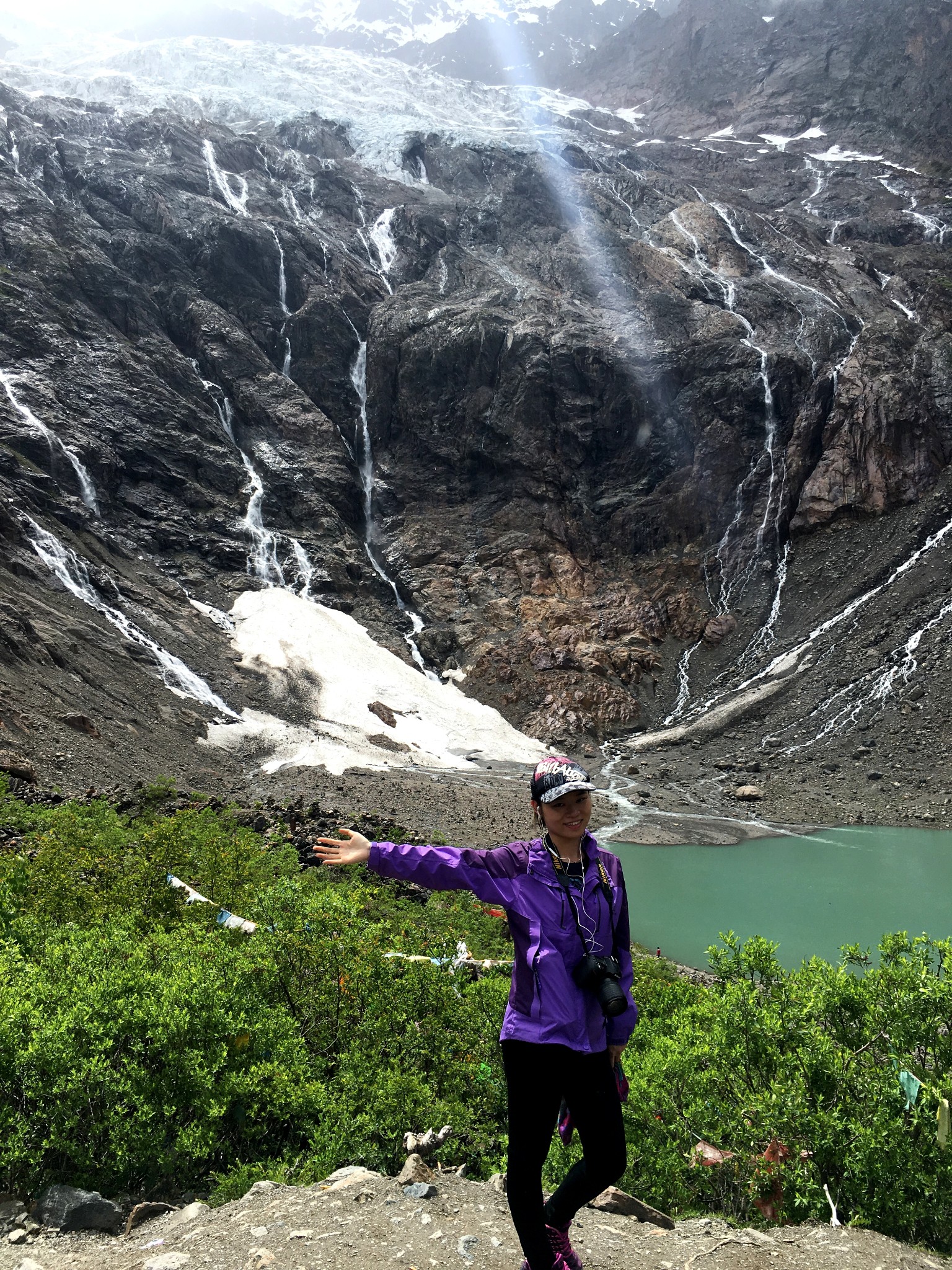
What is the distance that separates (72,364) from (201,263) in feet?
59.9

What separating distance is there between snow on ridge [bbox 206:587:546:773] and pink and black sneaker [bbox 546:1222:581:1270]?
2424cm

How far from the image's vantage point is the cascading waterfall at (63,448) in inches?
1667

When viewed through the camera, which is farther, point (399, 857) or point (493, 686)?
point (493, 686)

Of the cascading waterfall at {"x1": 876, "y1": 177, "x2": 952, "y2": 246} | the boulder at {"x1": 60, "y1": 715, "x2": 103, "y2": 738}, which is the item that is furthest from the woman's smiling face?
the cascading waterfall at {"x1": 876, "y1": 177, "x2": 952, "y2": 246}

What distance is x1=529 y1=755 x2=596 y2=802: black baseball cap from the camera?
338 cm

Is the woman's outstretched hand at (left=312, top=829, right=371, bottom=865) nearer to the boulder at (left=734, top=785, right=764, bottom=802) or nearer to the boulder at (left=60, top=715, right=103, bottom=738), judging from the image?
the boulder at (left=60, top=715, right=103, bottom=738)

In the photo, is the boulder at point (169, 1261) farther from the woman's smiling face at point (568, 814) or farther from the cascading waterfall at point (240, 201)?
the cascading waterfall at point (240, 201)

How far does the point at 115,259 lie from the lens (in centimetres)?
5738

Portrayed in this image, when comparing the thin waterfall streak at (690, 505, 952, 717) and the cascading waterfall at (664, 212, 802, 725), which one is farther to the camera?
the cascading waterfall at (664, 212, 802, 725)

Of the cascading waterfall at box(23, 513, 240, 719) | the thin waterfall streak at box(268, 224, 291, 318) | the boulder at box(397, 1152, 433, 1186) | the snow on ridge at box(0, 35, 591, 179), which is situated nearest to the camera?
the boulder at box(397, 1152, 433, 1186)

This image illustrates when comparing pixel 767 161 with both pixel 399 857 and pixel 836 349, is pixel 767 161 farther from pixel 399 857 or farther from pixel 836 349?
pixel 399 857

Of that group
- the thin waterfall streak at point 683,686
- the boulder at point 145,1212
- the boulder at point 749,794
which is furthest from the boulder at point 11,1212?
the thin waterfall streak at point 683,686

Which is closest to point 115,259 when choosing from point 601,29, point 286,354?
point 286,354

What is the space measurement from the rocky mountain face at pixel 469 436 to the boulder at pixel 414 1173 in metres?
20.1
